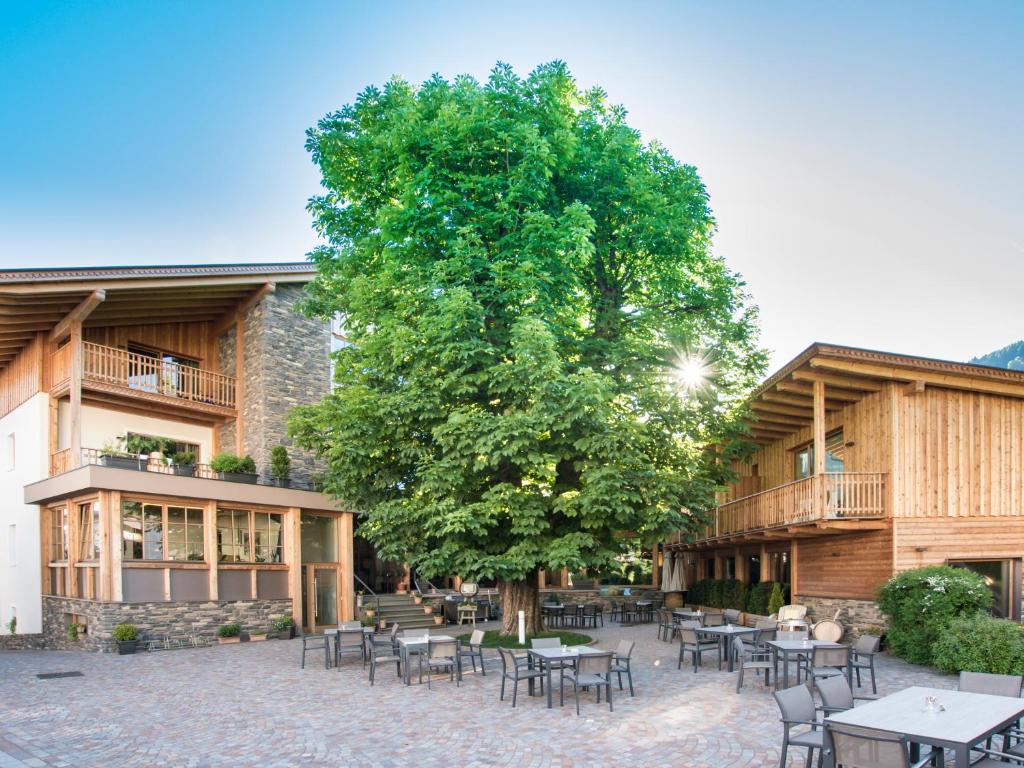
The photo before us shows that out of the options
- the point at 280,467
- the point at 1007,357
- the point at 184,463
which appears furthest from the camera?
the point at 1007,357

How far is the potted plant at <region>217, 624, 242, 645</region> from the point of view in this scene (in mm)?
19672

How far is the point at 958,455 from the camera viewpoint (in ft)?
53.8

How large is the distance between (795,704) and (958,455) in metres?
11.5

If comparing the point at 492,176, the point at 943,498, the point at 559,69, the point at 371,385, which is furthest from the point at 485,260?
the point at 943,498

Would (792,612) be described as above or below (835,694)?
below

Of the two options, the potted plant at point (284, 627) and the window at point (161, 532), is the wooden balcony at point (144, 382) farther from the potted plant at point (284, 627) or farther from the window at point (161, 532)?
the potted plant at point (284, 627)

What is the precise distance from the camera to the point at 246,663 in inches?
630

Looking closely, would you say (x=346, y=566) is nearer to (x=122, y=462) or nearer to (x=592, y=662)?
(x=122, y=462)

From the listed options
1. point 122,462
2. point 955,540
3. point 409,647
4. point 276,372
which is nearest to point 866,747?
point 409,647

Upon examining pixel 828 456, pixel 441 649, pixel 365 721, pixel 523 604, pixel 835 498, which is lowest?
pixel 523 604

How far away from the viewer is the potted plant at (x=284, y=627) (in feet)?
68.1

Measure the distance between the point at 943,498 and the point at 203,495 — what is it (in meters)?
17.0

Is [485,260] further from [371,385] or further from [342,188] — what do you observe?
[342,188]

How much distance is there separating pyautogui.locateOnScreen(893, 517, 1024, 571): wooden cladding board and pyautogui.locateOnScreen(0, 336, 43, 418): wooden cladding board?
21.5 m
